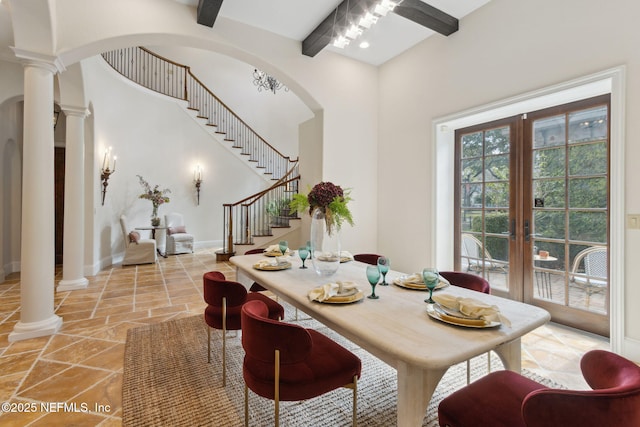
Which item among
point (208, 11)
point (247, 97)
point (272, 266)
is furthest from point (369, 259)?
point (247, 97)

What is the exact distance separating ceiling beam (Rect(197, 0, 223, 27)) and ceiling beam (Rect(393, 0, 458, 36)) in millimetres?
1868

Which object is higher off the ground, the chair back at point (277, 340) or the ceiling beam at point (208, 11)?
the ceiling beam at point (208, 11)

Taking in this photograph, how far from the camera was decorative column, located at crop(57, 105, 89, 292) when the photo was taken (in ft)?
13.3

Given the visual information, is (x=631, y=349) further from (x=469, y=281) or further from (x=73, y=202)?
(x=73, y=202)

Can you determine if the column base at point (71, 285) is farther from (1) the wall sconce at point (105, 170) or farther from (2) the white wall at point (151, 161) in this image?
(1) the wall sconce at point (105, 170)

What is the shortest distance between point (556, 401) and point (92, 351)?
3.16 m

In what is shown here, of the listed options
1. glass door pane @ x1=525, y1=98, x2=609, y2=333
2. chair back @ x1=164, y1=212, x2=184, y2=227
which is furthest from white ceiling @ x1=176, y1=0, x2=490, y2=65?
chair back @ x1=164, y1=212, x2=184, y2=227

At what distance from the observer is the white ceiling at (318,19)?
3.21 meters

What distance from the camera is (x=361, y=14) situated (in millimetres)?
2988

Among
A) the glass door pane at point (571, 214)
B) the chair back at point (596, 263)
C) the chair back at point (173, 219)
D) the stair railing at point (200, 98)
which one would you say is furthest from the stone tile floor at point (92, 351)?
the stair railing at point (200, 98)

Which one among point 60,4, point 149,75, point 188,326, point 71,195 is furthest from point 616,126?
point 149,75

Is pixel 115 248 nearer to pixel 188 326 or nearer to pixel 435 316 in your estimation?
pixel 188 326

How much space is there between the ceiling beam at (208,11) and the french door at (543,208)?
3171mm

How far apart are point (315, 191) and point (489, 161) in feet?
8.52
